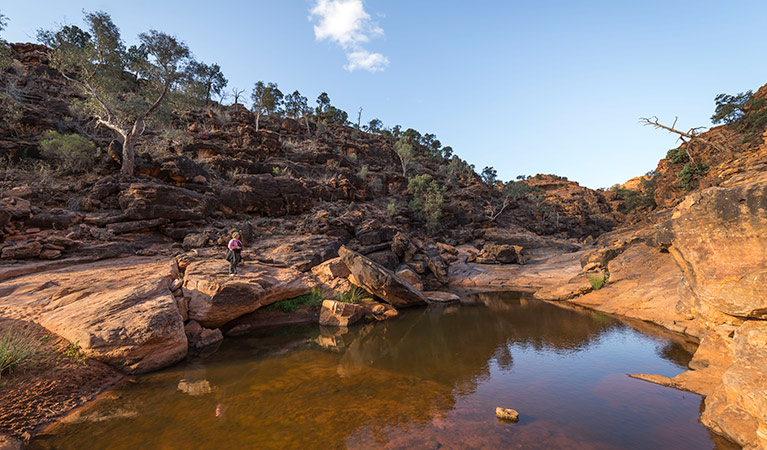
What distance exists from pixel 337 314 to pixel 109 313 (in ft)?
25.4

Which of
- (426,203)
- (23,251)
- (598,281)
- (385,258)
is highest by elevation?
(426,203)

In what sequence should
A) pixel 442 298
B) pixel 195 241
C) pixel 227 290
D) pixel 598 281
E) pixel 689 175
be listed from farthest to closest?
pixel 689 175 < pixel 442 298 < pixel 598 281 < pixel 195 241 < pixel 227 290

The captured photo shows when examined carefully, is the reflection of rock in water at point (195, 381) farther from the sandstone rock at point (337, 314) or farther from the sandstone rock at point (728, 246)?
the sandstone rock at point (728, 246)

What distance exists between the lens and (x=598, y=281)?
1620 centimetres

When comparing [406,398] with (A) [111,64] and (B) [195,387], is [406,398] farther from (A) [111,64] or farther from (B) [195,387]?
(A) [111,64]

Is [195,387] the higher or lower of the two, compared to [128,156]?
lower

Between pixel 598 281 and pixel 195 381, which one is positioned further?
pixel 598 281

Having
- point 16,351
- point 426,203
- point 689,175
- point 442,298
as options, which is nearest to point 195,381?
point 16,351

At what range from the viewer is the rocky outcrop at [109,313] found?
267 inches

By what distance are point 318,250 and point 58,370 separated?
39.0 feet

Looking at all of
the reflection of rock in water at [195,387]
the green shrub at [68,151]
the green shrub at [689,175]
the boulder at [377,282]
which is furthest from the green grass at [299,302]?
the green shrub at [689,175]

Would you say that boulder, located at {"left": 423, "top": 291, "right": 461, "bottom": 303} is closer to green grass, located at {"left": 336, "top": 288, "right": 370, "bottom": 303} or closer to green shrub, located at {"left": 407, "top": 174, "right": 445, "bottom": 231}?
green grass, located at {"left": 336, "top": 288, "right": 370, "bottom": 303}

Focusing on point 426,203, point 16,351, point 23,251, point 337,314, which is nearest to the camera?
point 16,351

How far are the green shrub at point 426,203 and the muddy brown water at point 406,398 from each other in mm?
27482
